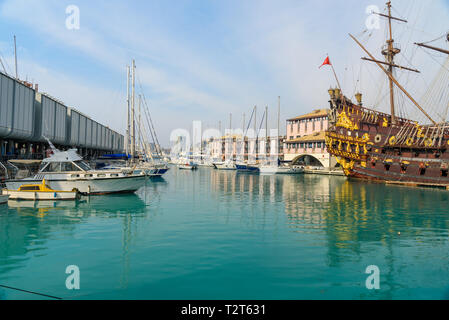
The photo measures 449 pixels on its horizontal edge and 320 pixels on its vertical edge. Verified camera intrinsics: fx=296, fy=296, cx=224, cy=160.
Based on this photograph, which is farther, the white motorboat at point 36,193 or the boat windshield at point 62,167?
the boat windshield at point 62,167

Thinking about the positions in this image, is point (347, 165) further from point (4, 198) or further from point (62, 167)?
point (4, 198)

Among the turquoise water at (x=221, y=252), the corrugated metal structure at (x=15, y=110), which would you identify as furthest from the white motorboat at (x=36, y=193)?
the corrugated metal structure at (x=15, y=110)

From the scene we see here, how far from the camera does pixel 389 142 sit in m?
56.3

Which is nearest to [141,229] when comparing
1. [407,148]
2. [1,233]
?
[1,233]

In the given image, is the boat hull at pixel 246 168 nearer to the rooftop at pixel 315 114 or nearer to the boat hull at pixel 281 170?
the boat hull at pixel 281 170

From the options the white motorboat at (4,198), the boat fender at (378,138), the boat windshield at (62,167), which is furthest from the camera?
the boat fender at (378,138)

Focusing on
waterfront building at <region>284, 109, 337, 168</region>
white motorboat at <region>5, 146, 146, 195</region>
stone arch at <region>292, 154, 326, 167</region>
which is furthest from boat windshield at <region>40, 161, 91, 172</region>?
stone arch at <region>292, 154, 326, 167</region>

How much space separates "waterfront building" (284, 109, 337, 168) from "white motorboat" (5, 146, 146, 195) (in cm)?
6437

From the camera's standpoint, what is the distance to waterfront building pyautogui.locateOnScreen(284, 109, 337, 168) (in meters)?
84.1

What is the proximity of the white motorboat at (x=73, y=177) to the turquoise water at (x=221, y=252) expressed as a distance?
4130mm

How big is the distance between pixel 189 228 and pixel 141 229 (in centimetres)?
295

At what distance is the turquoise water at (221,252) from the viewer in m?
10.2

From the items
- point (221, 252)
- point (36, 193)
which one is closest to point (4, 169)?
point (36, 193)
